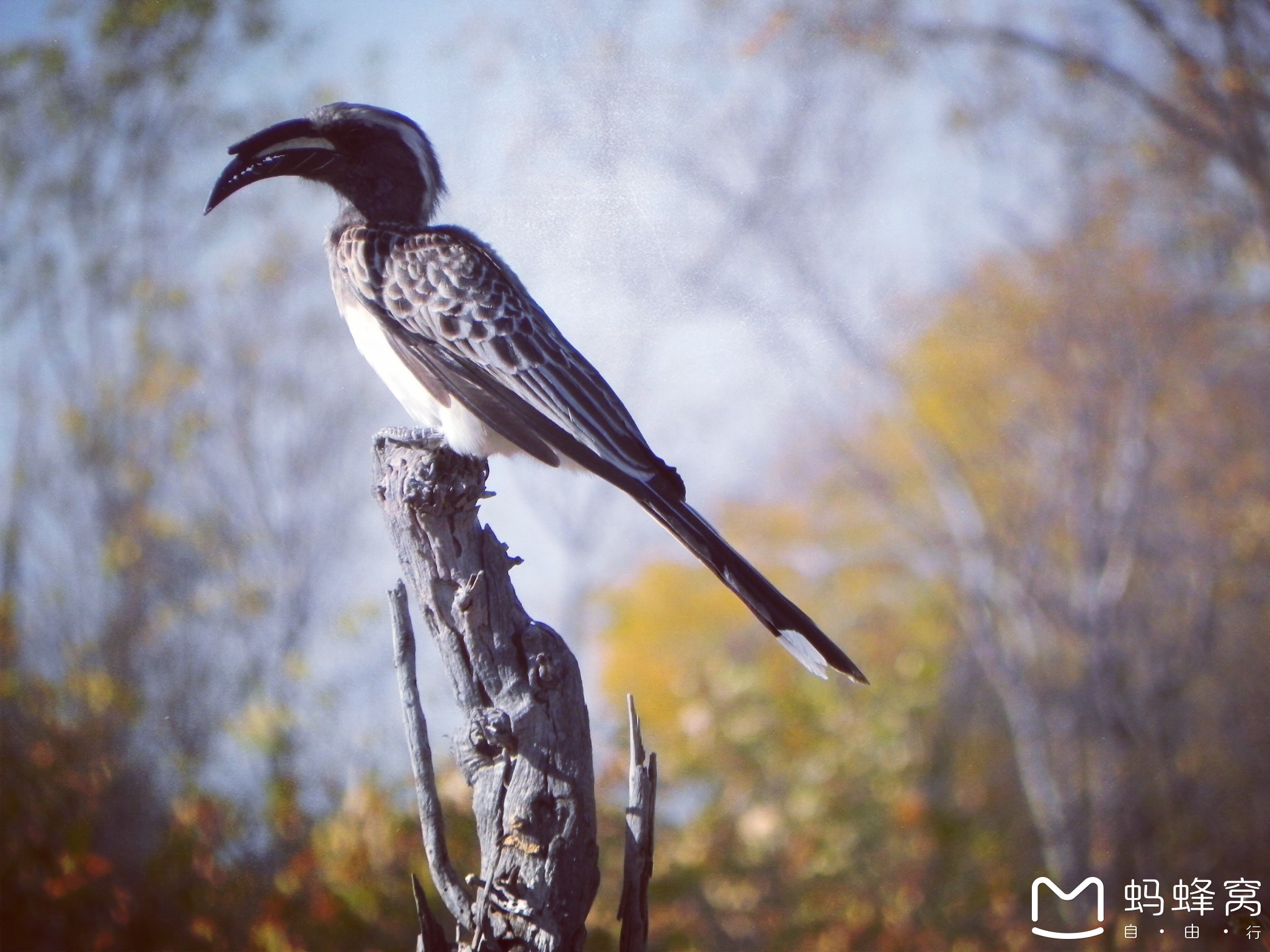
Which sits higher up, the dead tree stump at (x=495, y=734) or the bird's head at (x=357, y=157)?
the bird's head at (x=357, y=157)

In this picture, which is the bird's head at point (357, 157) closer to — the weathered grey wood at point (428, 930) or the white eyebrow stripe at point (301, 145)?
the white eyebrow stripe at point (301, 145)

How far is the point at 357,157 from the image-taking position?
259cm

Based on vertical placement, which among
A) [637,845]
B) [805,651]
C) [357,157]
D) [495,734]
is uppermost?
[357,157]

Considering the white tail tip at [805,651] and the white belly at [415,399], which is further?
the white belly at [415,399]

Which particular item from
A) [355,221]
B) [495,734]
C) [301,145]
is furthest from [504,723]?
[301,145]

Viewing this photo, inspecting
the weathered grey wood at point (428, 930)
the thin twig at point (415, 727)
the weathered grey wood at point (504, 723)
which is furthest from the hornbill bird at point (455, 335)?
the weathered grey wood at point (428, 930)

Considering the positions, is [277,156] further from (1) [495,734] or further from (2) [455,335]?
(1) [495,734]

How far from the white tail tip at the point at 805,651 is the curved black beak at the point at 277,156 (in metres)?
1.58

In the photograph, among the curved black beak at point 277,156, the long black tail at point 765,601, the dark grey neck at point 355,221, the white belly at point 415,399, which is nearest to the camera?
the long black tail at point 765,601

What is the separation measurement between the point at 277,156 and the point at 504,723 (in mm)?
1520

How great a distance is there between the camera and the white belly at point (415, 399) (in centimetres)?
220

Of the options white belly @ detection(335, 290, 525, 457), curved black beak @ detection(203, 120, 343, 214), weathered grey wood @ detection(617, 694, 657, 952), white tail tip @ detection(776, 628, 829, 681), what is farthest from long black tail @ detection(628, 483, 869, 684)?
curved black beak @ detection(203, 120, 343, 214)

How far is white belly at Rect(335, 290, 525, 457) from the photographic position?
7.21ft

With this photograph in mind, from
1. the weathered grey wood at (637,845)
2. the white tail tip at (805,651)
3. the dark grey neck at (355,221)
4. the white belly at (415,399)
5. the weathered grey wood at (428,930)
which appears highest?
the dark grey neck at (355,221)
